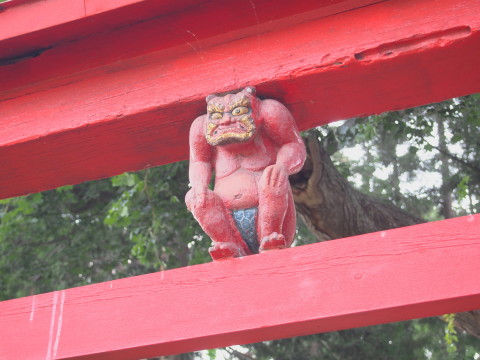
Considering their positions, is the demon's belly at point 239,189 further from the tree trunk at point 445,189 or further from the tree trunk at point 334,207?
the tree trunk at point 445,189

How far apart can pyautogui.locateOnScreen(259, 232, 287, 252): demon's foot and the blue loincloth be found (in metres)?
0.12

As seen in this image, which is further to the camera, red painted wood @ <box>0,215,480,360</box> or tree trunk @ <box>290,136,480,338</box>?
tree trunk @ <box>290,136,480,338</box>

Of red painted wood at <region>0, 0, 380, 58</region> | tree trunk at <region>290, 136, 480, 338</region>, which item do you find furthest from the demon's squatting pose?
tree trunk at <region>290, 136, 480, 338</region>

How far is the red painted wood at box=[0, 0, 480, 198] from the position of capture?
2303 millimetres

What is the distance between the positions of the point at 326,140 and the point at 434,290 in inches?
155

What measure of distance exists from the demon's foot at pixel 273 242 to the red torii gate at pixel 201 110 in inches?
6.4

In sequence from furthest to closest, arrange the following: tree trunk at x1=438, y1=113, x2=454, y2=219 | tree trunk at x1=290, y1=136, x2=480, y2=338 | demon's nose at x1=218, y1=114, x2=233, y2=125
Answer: tree trunk at x1=438, y1=113, x2=454, y2=219 → tree trunk at x1=290, y1=136, x2=480, y2=338 → demon's nose at x1=218, y1=114, x2=233, y2=125

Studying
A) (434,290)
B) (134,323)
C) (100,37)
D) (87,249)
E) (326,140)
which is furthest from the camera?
(87,249)

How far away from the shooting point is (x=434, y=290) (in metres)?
1.76

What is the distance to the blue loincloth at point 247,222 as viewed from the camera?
2250 mm

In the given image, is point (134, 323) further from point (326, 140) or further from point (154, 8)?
point (326, 140)

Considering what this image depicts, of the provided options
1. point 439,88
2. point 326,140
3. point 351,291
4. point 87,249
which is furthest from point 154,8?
point 87,249

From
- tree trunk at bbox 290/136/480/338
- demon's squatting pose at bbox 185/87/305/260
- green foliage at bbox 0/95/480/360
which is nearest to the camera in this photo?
demon's squatting pose at bbox 185/87/305/260

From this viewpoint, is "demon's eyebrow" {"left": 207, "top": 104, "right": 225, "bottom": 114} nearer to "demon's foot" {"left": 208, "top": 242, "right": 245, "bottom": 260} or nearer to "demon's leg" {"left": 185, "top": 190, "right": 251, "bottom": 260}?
"demon's leg" {"left": 185, "top": 190, "right": 251, "bottom": 260}
